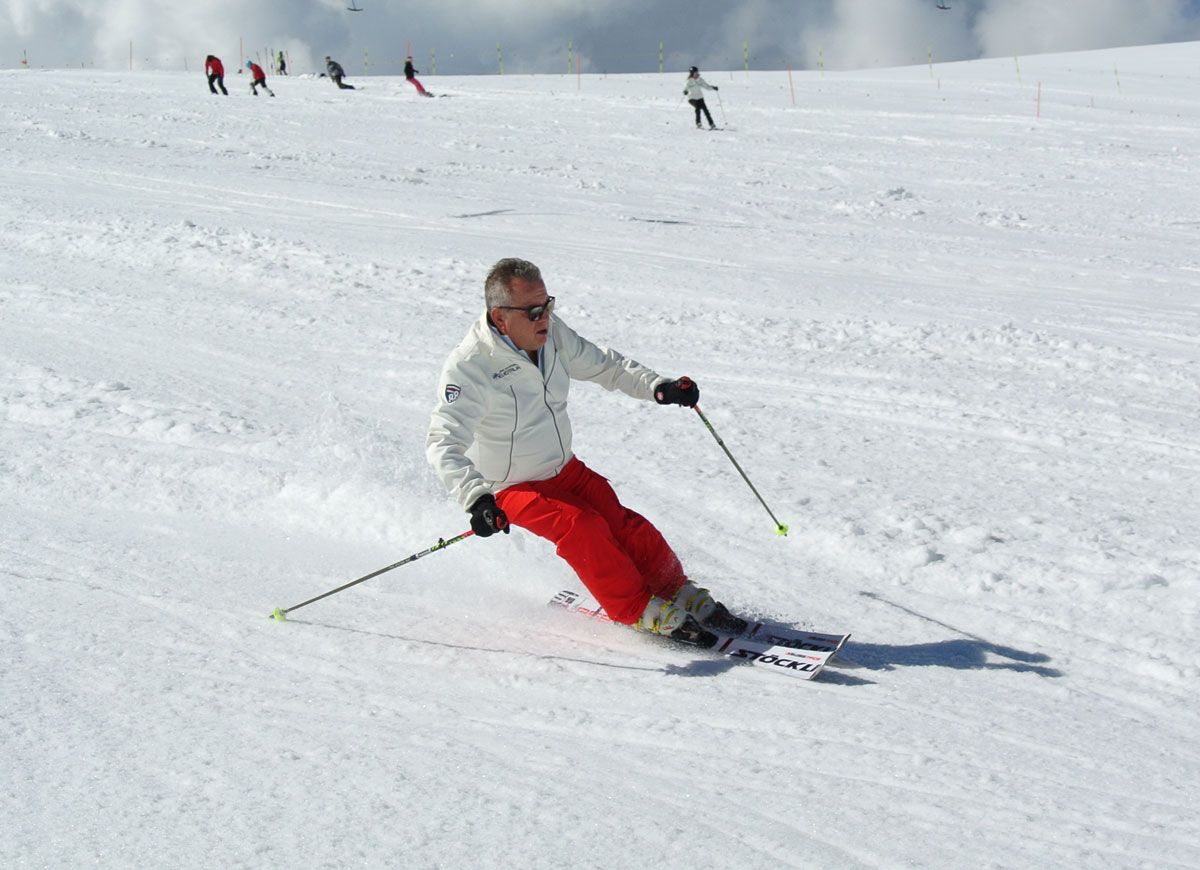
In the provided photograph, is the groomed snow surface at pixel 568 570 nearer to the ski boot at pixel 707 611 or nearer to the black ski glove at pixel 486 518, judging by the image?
the ski boot at pixel 707 611

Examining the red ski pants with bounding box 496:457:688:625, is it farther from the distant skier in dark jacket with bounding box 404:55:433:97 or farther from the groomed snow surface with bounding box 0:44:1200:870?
the distant skier in dark jacket with bounding box 404:55:433:97

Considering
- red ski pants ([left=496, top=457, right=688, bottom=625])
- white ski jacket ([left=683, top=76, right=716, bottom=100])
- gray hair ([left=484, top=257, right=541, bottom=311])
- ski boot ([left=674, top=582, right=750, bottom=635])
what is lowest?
ski boot ([left=674, top=582, right=750, bottom=635])

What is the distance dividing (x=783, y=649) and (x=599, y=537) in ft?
2.58

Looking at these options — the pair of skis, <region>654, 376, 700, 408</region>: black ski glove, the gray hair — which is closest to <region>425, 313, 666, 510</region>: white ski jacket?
the gray hair

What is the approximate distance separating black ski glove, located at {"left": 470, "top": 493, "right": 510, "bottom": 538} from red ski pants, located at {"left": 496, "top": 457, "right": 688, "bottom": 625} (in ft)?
1.20

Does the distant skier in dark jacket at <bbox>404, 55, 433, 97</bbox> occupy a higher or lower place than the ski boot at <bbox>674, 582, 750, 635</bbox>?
higher

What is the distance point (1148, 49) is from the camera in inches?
1358

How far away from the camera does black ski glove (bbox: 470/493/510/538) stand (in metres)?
3.51

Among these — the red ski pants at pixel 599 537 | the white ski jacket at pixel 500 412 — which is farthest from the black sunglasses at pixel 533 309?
the red ski pants at pixel 599 537

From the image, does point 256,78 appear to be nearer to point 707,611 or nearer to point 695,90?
point 695,90

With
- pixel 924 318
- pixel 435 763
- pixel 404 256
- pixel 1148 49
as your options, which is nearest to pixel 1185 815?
pixel 435 763

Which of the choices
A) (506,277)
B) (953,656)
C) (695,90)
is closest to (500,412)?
(506,277)

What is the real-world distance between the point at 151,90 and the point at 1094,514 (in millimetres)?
24353

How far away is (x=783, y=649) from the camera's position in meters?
3.96
